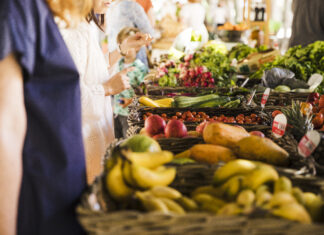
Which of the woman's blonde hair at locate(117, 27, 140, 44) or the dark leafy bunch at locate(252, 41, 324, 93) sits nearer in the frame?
the dark leafy bunch at locate(252, 41, 324, 93)

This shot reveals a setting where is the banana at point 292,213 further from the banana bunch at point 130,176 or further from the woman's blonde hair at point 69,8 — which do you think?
the woman's blonde hair at point 69,8

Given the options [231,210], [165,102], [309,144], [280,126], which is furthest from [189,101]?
[231,210]

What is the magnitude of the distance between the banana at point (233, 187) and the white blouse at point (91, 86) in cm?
107

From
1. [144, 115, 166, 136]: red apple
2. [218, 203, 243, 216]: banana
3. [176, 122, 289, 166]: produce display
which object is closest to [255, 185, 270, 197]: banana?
[218, 203, 243, 216]: banana

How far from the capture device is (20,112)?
99 cm

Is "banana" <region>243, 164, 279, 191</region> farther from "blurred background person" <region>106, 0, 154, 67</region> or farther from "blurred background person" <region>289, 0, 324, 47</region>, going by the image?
"blurred background person" <region>289, 0, 324, 47</region>

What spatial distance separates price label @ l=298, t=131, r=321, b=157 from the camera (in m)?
1.29

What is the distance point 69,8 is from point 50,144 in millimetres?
448

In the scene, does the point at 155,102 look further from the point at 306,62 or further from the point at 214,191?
the point at 306,62

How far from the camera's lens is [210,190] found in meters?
1.14

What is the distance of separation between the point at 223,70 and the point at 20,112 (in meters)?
2.98

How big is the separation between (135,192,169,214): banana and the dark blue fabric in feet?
0.72

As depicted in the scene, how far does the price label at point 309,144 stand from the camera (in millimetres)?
1290

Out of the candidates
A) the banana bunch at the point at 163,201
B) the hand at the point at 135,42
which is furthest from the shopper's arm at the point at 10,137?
the hand at the point at 135,42
